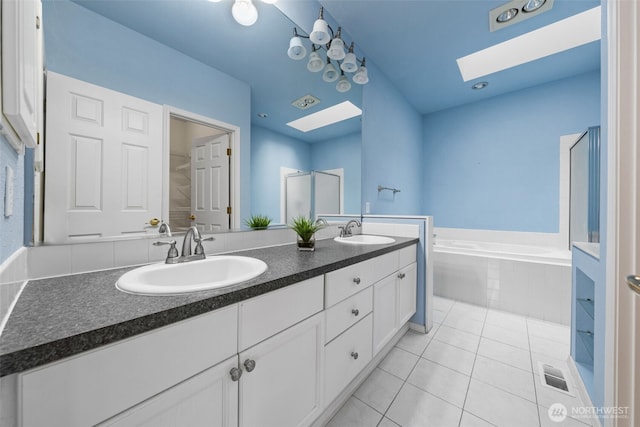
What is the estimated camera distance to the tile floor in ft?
3.75

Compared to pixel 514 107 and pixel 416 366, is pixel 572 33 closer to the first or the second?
pixel 514 107

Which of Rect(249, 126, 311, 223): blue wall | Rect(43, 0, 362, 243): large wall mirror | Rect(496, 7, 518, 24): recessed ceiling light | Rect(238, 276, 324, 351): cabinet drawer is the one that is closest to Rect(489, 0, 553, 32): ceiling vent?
Rect(496, 7, 518, 24): recessed ceiling light

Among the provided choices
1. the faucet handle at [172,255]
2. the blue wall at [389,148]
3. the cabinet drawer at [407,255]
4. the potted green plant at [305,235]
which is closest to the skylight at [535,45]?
the blue wall at [389,148]

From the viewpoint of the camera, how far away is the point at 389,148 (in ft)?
9.10

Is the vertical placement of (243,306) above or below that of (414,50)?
below

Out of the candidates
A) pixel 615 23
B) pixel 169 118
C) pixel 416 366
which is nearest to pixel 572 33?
pixel 615 23

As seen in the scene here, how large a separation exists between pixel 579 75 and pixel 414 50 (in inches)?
76.0

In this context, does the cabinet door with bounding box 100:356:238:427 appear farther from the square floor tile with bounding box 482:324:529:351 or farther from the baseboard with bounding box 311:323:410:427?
the square floor tile with bounding box 482:324:529:351

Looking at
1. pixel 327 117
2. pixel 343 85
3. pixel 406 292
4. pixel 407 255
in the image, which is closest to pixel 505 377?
pixel 406 292

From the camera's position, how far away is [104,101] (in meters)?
0.85

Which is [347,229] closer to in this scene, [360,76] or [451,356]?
[451,356]

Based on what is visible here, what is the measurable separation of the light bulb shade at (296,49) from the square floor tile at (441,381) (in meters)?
2.20

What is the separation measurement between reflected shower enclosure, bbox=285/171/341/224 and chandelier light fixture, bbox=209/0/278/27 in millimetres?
884

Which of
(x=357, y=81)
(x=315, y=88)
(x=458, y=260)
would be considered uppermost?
(x=357, y=81)
